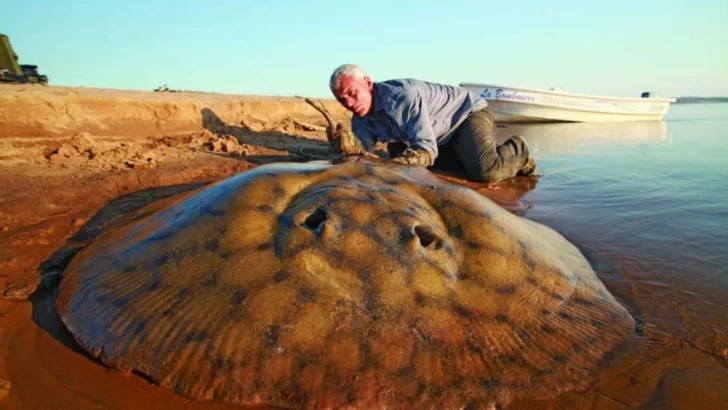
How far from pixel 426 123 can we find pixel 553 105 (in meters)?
12.8

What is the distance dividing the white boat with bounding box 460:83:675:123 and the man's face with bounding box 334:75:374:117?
35.5 ft

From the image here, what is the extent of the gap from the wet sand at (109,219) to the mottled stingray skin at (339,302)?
108mm

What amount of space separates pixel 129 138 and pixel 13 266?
12.2 ft

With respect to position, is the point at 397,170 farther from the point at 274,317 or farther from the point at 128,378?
the point at 128,378

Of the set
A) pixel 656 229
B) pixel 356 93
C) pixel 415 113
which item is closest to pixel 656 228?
pixel 656 229

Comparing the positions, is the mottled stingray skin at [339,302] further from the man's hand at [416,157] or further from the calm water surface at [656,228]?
the man's hand at [416,157]

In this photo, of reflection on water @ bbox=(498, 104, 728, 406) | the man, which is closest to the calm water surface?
reflection on water @ bbox=(498, 104, 728, 406)

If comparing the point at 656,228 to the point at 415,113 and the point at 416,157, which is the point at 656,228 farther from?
the point at 415,113

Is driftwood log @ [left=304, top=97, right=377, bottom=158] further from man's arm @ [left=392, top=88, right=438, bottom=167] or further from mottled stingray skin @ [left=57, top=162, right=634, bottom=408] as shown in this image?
mottled stingray skin @ [left=57, top=162, right=634, bottom=408]

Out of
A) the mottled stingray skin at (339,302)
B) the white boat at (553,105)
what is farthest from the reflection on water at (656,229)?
the white boat at (553,105)

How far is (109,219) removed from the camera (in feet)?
11.2

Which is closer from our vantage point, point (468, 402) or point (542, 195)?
point (468, 402)

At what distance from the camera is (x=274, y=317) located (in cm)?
158

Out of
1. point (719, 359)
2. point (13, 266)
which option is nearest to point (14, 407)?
point (13, 266)
